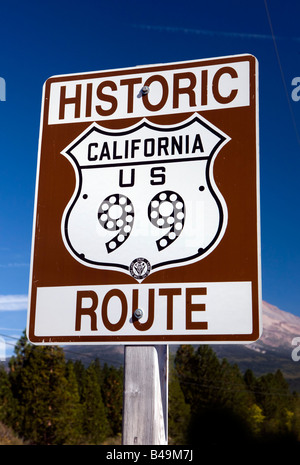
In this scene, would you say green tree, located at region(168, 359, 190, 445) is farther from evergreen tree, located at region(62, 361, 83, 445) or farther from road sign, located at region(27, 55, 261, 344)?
road sign, located at region(27, 55, 261, 344)

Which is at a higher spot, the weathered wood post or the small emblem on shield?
the small emblem on shield

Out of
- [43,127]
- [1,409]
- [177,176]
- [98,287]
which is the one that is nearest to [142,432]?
[98,287]

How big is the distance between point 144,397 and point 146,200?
2.65 feet

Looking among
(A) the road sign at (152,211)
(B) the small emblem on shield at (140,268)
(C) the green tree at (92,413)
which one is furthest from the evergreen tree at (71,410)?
(B) the small emblem on shield at (140,268)

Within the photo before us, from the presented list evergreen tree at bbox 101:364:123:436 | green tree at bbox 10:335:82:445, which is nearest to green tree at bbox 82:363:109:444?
evergreen tree at bbox 101:364:123:436

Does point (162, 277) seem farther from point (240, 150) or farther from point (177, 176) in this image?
point (240, 150)

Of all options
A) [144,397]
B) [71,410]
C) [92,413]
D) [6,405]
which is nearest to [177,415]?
[92,413]

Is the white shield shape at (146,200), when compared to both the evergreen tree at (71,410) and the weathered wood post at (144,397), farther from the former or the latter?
the evergreen tree at (71,410)

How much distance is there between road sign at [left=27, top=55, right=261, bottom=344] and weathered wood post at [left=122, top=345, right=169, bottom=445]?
72mm

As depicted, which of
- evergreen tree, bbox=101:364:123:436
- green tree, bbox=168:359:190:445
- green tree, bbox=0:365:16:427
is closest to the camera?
green tree, bbox=0:365:16:427

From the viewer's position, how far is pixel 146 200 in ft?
7.91

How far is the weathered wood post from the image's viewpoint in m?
2.20

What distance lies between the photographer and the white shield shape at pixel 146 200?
2.36 metres
